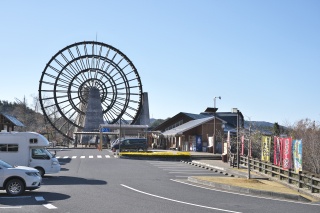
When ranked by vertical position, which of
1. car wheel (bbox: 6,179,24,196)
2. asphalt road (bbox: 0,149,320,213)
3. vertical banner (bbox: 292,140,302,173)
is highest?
vertical banner (bbox: 292,140,302,173)

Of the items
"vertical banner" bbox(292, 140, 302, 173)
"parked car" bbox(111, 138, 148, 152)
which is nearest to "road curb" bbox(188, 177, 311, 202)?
"vertical banner" bbox(292, 140, 302, 173)

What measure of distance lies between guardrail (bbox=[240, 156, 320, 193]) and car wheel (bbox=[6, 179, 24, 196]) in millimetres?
11489

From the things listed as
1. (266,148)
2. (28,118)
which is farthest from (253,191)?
(28,118)

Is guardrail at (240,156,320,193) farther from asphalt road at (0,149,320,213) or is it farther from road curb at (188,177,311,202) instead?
asphalt road at (0,149,320,213)

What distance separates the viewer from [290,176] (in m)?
21.9

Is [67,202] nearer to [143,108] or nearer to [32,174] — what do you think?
[32,174]

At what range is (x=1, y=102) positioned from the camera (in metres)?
137

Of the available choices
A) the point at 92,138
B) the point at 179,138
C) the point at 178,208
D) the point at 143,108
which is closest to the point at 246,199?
the point at 178,208

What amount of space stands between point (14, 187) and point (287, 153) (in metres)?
12.8

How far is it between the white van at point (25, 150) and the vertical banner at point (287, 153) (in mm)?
12022

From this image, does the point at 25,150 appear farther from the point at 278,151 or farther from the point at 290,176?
the point at 290,176

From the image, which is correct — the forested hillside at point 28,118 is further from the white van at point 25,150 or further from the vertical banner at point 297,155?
the vertical banner at point 297,155

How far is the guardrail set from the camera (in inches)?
748

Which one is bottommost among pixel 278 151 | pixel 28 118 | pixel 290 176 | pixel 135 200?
pixel 135 200
